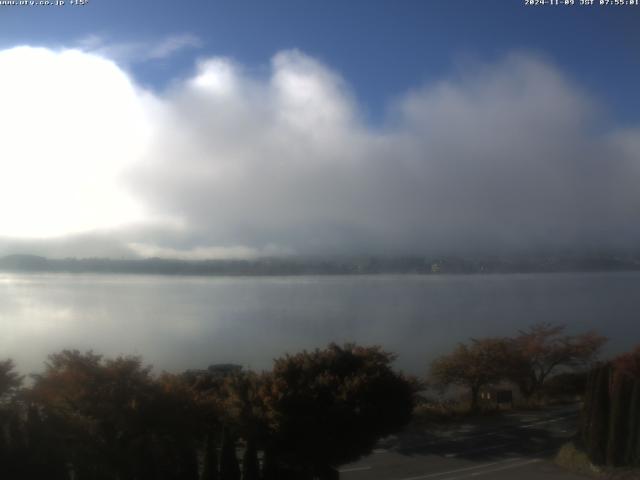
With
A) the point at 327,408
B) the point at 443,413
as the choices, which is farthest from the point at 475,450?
the point at 327,408

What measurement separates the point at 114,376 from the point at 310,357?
4.58 meters

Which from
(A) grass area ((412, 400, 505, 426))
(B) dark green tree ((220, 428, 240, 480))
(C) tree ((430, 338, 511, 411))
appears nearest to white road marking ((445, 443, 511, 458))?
(A) grass area ((412, 400, 505, 426))

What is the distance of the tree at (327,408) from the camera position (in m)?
13.9

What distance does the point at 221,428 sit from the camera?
1384 cm

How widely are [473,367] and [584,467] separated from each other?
1304cm

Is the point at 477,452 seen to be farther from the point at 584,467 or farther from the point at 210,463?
the point at 210,463

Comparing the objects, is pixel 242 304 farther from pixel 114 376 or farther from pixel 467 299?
pixel 114 376

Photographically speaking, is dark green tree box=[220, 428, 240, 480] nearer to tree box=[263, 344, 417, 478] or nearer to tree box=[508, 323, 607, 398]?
tree box=[263, 344, 417, 478]

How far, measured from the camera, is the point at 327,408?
46.5ft

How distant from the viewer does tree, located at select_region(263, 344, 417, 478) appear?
13938 millimetres

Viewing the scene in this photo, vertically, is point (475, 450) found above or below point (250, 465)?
below

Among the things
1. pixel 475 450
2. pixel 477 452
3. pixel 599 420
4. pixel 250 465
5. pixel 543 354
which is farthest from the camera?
pixel 543 354

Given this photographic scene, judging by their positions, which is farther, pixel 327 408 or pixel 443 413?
pixel 443 413

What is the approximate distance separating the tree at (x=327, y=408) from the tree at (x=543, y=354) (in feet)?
58.8
